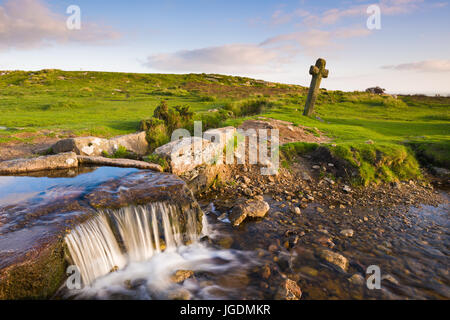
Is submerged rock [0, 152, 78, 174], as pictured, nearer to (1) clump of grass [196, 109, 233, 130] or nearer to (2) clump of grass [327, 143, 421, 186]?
(1) clump of grass [196, 109, 233, 130]

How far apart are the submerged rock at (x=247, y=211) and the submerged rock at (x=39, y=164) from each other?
21.0 ft

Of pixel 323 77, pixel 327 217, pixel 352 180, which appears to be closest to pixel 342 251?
pixel 327 217

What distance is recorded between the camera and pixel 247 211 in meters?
7.71

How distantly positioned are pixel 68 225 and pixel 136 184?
7.96 ft

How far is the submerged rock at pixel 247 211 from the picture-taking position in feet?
24.8

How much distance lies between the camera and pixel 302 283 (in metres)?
5.23

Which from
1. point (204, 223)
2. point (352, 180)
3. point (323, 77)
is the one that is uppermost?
point (323, 77)

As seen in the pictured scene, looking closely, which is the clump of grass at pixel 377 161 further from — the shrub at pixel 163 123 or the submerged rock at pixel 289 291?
the shrub at pixel 163 123

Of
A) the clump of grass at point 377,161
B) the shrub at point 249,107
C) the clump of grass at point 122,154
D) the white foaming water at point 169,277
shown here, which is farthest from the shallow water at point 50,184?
the shrub at point 249,107

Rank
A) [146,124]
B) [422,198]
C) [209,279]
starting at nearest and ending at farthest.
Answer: [209,279]
[422,198]
[146,124]

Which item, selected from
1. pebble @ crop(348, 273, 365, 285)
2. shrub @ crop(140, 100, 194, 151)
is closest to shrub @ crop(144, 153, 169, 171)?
shrub @ crop(140, 100, 194, 151)

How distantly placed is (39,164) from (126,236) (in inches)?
203

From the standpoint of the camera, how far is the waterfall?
5168 millimetres
